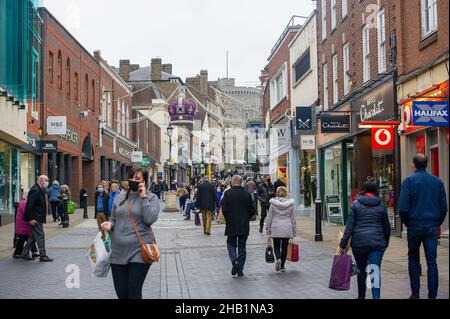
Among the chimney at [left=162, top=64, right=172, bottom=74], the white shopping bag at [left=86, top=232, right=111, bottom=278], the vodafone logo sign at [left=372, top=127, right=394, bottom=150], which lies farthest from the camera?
the chimney at [left=162, top=64, right=172, bottom=74]

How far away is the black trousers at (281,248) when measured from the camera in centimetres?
1235

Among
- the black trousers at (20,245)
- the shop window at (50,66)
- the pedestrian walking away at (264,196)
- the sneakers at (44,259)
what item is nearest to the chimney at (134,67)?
the shop window at (50,66)

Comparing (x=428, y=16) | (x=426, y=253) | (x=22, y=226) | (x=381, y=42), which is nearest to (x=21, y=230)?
(x=22, y=226)

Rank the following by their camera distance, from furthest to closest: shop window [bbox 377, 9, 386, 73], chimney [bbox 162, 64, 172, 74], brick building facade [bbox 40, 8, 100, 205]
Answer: chimney [bbox 162, 64, 172, 74] → brick building facade [bbox 40, 8, 100, 205] → shop window [bbox 377, 9, 386, 73]

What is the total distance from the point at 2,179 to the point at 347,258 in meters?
19.8

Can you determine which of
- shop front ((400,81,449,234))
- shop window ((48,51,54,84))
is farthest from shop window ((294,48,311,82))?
shop front ((400,81,449,234))

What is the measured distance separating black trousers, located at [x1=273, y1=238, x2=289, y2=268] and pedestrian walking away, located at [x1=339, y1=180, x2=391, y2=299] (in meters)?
3.62

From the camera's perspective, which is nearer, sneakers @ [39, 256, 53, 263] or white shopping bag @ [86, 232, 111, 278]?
white shopping bag @ [86, 232, 111, 278]

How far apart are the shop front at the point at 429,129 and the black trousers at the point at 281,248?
11.5 feet

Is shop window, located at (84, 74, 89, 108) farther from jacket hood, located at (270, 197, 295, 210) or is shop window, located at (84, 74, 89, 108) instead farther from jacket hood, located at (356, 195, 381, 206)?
jacket hood, located at (356, 195, 381, 206)

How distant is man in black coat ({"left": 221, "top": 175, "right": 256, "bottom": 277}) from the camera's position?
12.0 meters

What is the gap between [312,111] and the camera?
28594 mm

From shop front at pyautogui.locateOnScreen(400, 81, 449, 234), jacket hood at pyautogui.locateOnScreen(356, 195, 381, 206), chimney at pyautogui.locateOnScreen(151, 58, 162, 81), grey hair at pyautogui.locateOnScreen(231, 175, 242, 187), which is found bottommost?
jacket hood at pyautogui.locateOnScreen(356, 195, 381, 206)
